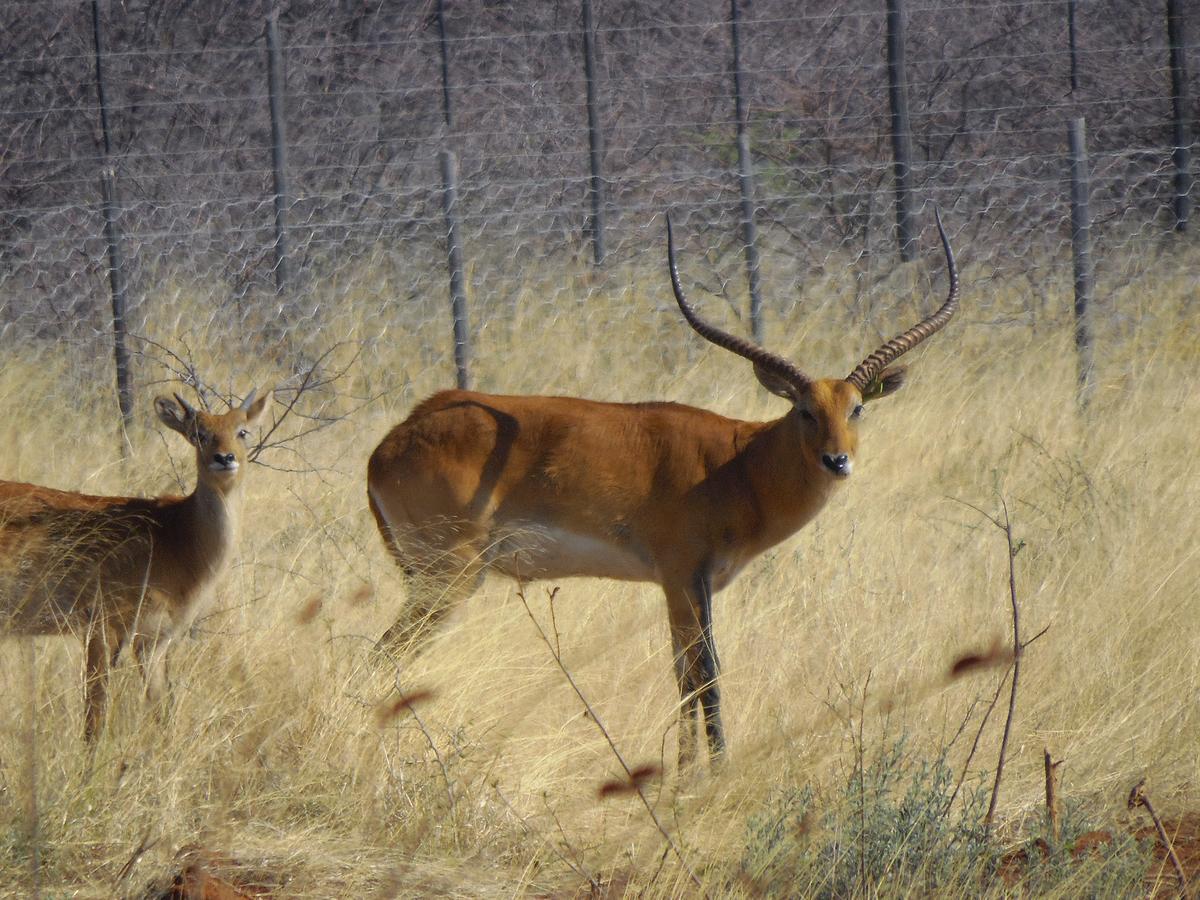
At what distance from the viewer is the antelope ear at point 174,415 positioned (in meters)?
5.53

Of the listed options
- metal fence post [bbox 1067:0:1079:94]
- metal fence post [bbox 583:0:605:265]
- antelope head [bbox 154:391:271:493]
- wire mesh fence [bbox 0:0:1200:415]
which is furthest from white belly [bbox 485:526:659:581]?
metal fence post [bbox 1067:0:1079:94]

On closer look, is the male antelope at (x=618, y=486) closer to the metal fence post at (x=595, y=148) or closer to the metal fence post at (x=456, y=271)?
the metal fence post at (x=456, y=271)

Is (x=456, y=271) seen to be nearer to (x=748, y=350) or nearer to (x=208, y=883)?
(x=748, y=350)

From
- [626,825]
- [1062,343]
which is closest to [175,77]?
[1062,343]

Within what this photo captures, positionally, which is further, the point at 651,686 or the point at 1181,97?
the point at 1181,97

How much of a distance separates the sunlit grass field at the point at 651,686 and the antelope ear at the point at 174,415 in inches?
24.7

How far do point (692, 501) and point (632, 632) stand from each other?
560mm

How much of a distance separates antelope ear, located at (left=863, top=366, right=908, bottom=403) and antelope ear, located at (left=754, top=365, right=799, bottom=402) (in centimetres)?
34

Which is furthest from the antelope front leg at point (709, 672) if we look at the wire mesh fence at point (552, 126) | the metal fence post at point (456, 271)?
the wire mesh fence at point (552, 126)

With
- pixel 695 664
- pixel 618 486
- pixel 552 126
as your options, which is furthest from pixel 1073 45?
pixel 695 664

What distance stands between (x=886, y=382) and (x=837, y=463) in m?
0.83

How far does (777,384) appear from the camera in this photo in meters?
5.74

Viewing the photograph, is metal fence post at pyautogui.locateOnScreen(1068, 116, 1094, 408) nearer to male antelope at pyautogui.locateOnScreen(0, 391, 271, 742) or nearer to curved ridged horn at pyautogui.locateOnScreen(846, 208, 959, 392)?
curved ridged horn at pyautogui.locateOnScreen(846, 208, 959, 392)

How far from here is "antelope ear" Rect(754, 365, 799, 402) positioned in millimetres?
5672
